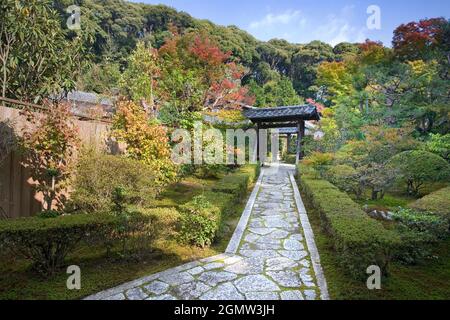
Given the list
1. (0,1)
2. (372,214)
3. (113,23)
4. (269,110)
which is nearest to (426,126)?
(269,110)

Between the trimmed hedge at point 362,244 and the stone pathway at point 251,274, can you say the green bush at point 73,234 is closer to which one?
the stone pathway at point 251,274

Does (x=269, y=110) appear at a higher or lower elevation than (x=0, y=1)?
lower

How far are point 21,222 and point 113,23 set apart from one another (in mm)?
34713

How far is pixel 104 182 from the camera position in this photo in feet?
18.6

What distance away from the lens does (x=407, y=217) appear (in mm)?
5531

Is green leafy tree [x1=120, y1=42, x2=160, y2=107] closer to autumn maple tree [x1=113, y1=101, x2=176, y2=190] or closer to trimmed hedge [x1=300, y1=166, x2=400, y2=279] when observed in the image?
autumn maple tree [x1=113, y1=101, x2=176, y2=190]

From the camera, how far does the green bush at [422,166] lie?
7738 mm

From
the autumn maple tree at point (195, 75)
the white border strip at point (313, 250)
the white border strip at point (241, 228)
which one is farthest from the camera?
the autumn maple tree at point (195, 75)

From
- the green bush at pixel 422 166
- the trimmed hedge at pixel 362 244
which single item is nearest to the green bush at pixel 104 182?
the trimmed hedge at pixel 362 244

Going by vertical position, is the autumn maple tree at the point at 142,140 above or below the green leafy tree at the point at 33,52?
below

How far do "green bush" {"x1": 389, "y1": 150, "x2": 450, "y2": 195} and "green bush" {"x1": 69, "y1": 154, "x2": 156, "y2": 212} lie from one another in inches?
263

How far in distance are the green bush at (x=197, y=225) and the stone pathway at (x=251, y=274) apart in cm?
44

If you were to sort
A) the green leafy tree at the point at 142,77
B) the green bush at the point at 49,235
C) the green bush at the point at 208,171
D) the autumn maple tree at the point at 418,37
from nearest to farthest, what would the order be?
1. the green bush at the point at 49,235
2. the green bush at the point at 208,171
3. the green leafy tree at the point at 142,77
4. the autumn maple tree at the point at 418,37

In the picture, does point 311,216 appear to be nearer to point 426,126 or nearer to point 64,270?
point 64,270
